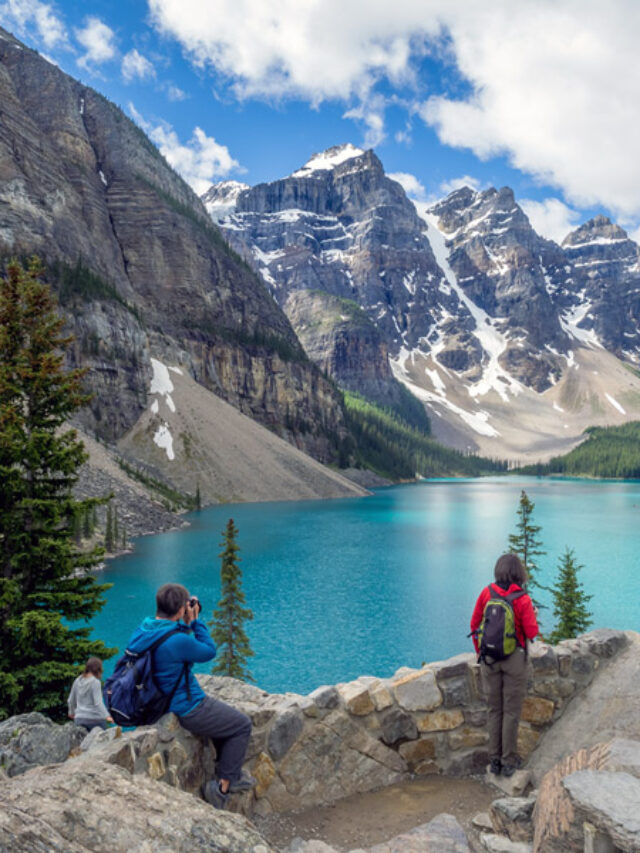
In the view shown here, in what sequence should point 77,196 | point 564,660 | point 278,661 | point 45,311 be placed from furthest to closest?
point 77,196
point 278,661
point 45,311
point 564,660

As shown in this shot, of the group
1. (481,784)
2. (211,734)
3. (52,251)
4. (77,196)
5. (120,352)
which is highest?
(77,196)

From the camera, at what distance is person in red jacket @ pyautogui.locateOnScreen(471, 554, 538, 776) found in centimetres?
723

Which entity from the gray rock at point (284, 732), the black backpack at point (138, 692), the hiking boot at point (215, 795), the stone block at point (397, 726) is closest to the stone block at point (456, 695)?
the stone block at point (397, 726)

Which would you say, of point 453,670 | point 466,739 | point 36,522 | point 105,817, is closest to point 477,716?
point 466,739

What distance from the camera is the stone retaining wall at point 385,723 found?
705cm

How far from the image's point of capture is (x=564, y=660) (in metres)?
8.05

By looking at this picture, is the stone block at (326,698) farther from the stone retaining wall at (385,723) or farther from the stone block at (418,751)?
the stone block at (418,751)

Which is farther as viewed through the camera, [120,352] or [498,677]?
[120,352]

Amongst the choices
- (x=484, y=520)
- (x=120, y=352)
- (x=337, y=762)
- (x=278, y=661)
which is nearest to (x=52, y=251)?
(x=120, y=352)

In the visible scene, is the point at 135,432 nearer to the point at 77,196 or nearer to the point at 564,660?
the point at 77,196

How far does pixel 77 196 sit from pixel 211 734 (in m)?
149

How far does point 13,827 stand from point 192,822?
141 centimetres

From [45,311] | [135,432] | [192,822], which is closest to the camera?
Answer: [192,822]

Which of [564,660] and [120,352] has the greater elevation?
[120,352]
